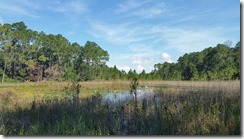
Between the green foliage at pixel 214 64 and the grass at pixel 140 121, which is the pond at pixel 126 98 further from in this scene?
the green foliage at pixel 214 64

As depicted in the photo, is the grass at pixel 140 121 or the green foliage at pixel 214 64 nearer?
the grass at pixel 140 121

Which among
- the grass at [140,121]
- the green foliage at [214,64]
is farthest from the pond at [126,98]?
the green foliage at [214,64]

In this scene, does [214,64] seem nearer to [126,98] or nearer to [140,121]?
[126,98]

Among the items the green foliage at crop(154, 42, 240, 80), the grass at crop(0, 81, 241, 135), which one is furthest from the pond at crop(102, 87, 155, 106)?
the green foliage at crop(154, 42, 240, 80)

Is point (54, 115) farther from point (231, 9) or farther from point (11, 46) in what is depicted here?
point (11, 46)

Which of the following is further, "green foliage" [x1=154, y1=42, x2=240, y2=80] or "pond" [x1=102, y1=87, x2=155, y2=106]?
"green foliage" [x1=154, y1=42, x2=240, y2=80]

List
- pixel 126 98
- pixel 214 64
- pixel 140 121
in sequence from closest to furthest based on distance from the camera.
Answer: pixel 140 121 → pixel 126 98 → pixel 214 64

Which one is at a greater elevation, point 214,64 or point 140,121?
point 214,64

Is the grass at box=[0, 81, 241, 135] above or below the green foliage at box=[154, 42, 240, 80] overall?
below

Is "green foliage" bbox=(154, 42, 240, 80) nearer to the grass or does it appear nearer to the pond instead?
the grass

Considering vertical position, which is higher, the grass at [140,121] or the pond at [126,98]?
the pond at [126,98]

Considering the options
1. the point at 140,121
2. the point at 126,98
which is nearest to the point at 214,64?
the point at 126,98

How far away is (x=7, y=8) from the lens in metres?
2.65

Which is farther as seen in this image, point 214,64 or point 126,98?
point 214,64
